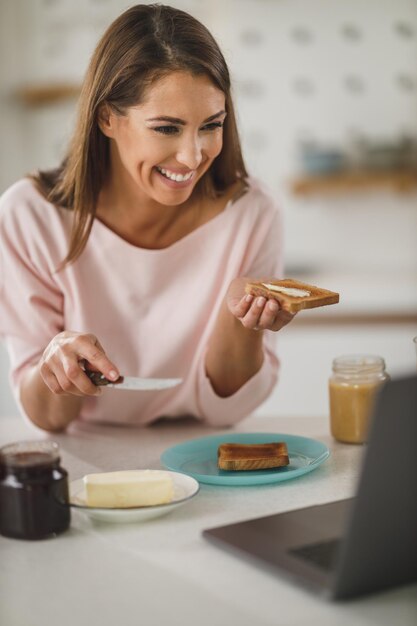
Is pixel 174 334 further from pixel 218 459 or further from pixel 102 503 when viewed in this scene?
pixel 102 503

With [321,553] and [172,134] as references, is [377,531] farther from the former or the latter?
[172,134]

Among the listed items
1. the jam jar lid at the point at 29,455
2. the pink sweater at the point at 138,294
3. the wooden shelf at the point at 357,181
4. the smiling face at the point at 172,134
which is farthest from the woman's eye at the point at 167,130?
the wooden shelf at the point at 357,181

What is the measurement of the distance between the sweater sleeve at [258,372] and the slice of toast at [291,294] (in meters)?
0.24

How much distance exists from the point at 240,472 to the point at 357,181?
3.16 m

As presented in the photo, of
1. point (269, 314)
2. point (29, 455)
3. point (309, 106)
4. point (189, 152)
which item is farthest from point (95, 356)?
point (309, 106)

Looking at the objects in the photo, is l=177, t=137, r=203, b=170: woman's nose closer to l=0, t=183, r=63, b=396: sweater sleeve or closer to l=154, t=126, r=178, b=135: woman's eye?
l=154, t=126, r=178, b=135: woman's eye

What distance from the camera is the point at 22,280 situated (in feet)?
5.85

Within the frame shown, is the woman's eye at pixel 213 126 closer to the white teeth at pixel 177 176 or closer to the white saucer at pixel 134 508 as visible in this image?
the white teeth at pixel 177 176

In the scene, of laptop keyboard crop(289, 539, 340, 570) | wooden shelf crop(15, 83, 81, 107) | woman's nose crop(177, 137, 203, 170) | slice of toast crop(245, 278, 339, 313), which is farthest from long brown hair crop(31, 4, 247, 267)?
wooden shelf crop(15, 83, 81, 107)

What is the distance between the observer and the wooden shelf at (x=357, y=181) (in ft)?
14.5

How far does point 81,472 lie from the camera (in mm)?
1486

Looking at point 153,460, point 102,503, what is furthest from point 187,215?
point 102,503

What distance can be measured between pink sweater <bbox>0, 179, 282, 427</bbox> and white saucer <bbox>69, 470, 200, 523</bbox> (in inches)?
20.1

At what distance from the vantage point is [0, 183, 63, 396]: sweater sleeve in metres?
1.78
